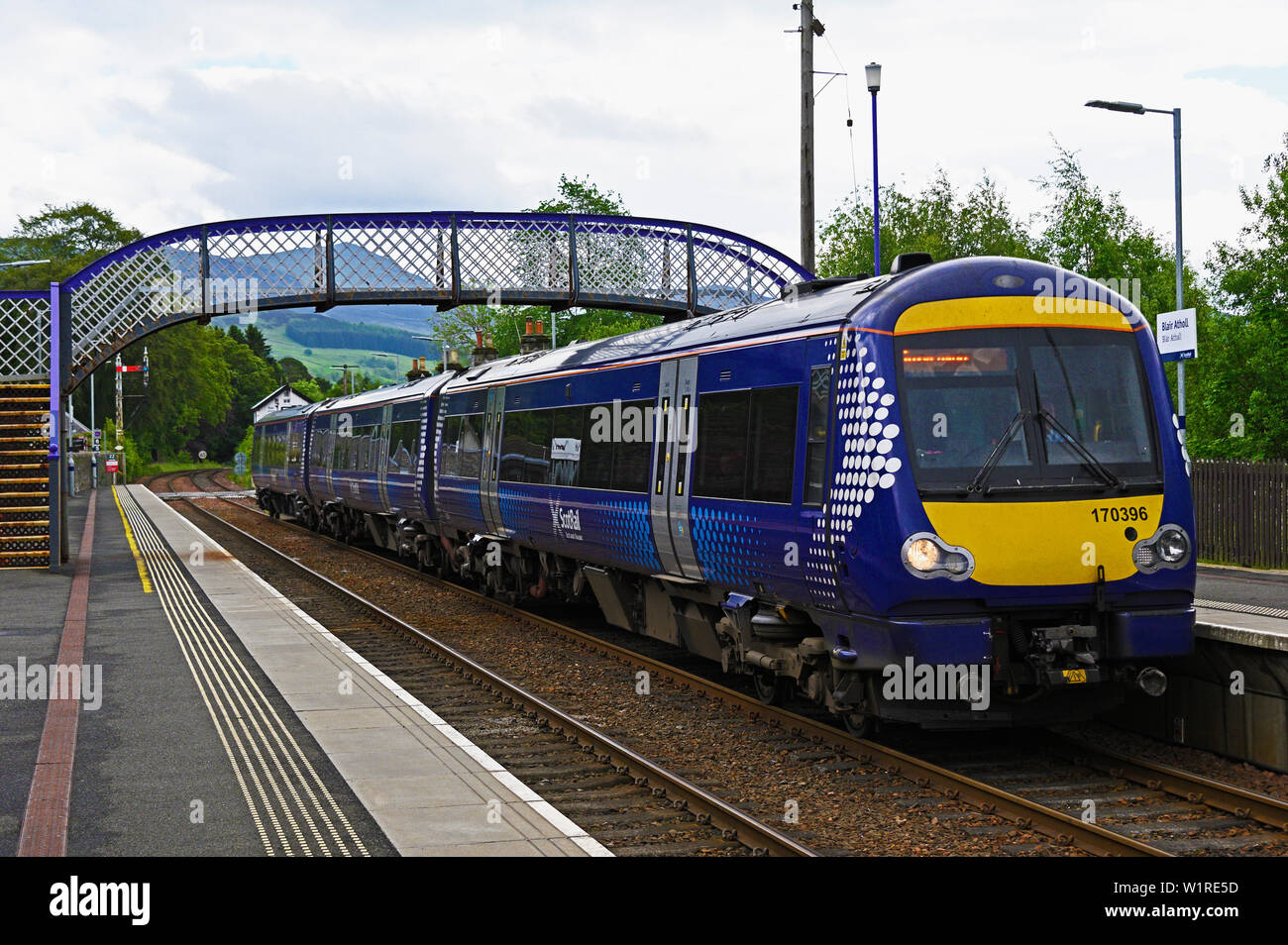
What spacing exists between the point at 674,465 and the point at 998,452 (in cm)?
399

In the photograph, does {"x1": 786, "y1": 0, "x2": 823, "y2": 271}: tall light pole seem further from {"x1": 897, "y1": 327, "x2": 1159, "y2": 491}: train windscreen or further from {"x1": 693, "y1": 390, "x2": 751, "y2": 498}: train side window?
{"x1": 897, "y1": 327, "x2": 1159, "y2": 491}: train windscreen

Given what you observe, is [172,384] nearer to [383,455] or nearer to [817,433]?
[383,455]

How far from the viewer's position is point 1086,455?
28.6ft

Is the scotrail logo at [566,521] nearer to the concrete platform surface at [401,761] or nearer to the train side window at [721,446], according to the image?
the concrete platform surface at [401,761]

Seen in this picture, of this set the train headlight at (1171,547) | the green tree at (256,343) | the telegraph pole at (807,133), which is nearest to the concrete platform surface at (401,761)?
the train headlight at (1171,547)

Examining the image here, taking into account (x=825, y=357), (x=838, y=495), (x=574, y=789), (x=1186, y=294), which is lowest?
(x=574, y=789)

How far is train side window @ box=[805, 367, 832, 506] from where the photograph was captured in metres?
9.21

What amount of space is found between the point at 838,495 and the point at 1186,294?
48.0m

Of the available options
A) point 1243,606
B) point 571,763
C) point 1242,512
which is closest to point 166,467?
point 1242,512

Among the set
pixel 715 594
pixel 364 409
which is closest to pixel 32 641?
pixel 715 594

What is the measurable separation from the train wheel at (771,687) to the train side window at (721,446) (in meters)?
1.50

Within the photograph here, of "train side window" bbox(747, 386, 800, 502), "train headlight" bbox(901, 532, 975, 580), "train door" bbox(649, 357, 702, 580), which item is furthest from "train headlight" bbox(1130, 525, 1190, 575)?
"train door" bbox(649, 357, 702, 580)

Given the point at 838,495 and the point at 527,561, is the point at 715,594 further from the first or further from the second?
the point at 527,561

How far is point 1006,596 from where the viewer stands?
27.7ft
